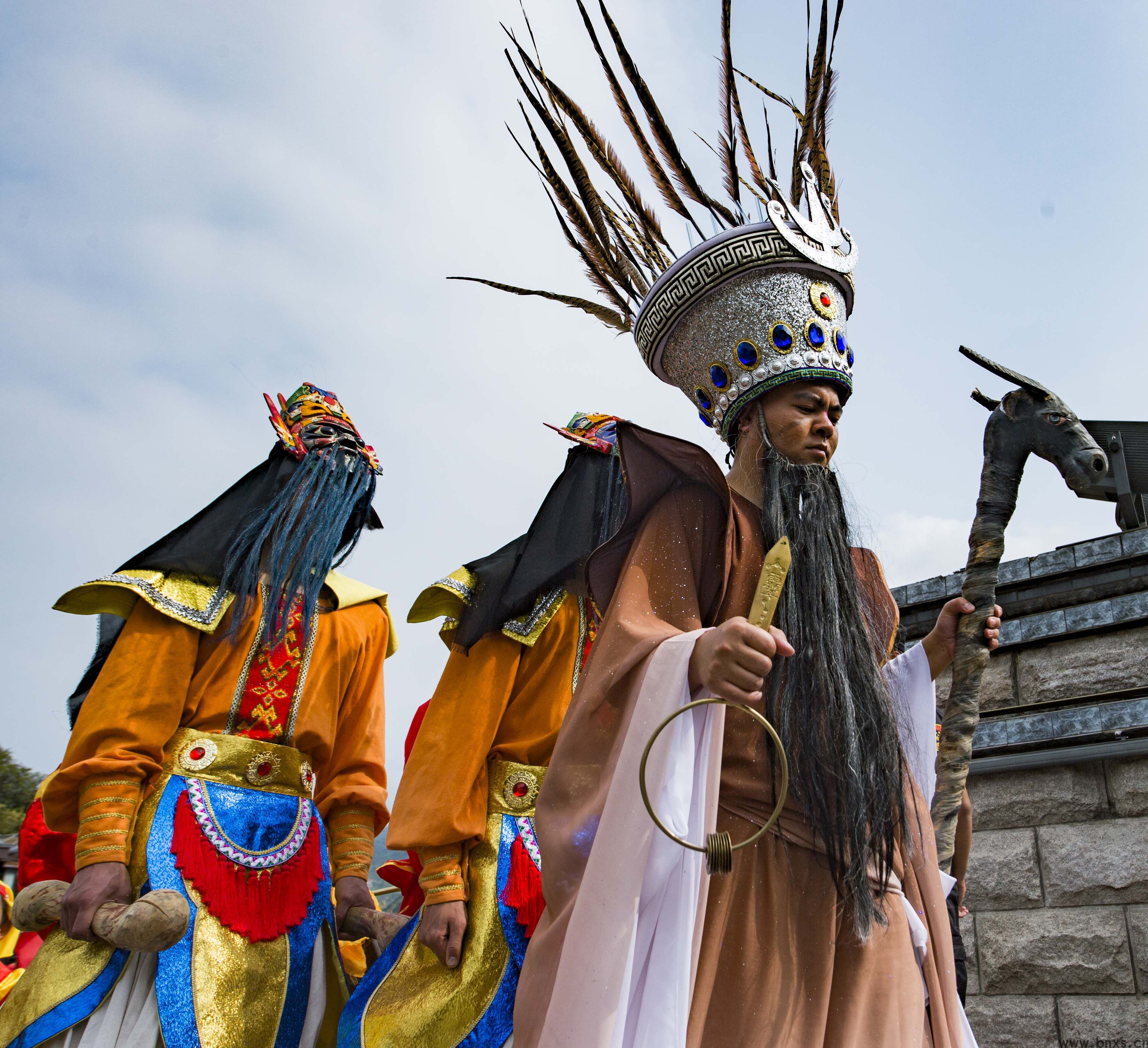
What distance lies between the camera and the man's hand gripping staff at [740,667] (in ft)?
5.77

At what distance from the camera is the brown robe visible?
1.89 metres

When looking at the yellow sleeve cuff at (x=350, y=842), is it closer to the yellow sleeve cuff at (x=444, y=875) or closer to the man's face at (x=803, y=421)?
the yellow sleeve cuff at (x=444, y=875)

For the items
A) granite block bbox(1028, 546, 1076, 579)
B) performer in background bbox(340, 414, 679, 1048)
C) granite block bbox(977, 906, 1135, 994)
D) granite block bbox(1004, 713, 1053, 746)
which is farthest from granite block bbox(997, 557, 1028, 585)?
performer in background bbox(340, 414, 679, 1048)

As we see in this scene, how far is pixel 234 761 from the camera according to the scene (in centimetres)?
305

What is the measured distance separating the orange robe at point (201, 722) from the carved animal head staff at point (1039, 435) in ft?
6.88

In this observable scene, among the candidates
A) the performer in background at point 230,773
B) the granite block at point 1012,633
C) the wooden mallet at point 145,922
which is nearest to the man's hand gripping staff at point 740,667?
the wooden mallet at point 145,922

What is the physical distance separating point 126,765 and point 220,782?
28 cm

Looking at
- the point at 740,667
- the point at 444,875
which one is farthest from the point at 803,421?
the point at 444,875

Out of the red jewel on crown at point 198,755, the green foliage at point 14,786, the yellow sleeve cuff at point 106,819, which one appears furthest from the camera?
the green foliage at point 14,786

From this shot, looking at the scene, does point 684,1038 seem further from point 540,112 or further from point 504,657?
point 540,112

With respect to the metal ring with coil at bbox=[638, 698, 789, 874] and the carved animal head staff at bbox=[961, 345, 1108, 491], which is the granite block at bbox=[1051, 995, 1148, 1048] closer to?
the carved animal head staff at bbox=[961, 345, 1108, 491]

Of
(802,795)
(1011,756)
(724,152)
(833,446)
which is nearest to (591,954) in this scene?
(802,795)

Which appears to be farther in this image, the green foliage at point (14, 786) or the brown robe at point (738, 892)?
the green foliage at point (14, 786)

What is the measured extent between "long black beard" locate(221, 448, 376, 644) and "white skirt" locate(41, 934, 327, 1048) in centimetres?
94
